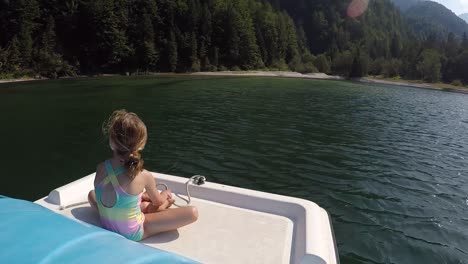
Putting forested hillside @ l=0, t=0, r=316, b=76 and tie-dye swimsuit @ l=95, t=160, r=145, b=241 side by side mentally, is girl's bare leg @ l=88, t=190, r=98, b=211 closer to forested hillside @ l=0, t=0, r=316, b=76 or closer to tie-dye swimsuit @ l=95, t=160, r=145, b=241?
tie-dye swimsuit @ l=95, t=160, r=145, b=241

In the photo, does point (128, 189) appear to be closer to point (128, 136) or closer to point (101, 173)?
point (101, 173)

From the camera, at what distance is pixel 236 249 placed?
412 centimetres

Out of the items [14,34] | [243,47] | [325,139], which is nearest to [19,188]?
[325,139]

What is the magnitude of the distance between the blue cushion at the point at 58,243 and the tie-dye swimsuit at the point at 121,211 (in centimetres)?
83

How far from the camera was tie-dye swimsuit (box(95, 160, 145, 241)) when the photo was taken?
4082 millimetres

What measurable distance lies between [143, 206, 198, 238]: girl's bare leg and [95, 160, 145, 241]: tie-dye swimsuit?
0.13 m

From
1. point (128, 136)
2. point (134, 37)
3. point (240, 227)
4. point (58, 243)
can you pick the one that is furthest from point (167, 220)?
point (134, 37)

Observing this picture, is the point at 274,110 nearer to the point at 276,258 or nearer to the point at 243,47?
the point at 276,258

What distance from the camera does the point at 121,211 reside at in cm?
415

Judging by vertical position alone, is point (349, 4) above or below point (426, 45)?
above

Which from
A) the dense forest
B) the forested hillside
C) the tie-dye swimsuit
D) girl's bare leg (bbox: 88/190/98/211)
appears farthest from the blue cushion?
the forested hillside

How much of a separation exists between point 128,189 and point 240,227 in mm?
1505

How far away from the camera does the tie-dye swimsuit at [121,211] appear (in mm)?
4082

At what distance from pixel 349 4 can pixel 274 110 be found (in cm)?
19017
